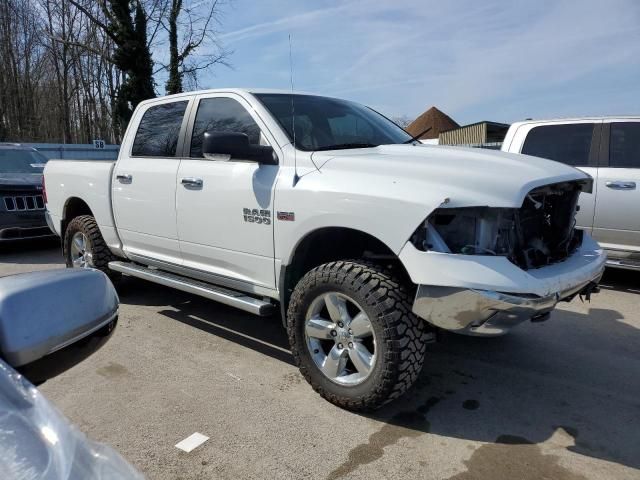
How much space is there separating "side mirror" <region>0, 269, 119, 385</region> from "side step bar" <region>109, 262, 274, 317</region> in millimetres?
1994

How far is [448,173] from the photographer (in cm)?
281

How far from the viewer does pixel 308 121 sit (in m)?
3.84

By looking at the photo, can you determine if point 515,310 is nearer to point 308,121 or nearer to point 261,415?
point 261,415

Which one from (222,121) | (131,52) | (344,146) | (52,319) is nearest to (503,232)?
(344,146)

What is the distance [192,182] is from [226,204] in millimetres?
439

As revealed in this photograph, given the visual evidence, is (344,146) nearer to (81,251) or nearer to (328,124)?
(328,124)

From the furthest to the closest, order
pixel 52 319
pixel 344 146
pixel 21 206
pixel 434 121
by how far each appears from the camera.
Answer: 1. pixel 434 121
2. pixel 21 206
3. pixel 344 146
4. pixel 52 319

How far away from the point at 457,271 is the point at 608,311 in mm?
3314

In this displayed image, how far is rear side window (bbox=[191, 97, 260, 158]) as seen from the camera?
12.4 ft

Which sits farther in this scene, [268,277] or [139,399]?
[268,277]

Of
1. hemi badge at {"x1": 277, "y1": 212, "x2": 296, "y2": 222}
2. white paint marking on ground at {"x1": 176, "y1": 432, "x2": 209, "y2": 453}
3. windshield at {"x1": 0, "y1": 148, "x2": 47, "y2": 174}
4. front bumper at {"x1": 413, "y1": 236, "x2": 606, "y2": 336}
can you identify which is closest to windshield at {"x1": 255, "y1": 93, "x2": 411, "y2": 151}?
hemi badge at {"x1": 277, "y1": 212, "x2": 296, "y2": 222}

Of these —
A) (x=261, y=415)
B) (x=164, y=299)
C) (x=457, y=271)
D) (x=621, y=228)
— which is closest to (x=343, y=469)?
(x=261, y=415)

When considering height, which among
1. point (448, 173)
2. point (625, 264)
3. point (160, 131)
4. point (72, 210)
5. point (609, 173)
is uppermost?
point (160, 131)

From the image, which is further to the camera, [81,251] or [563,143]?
[563,143]
